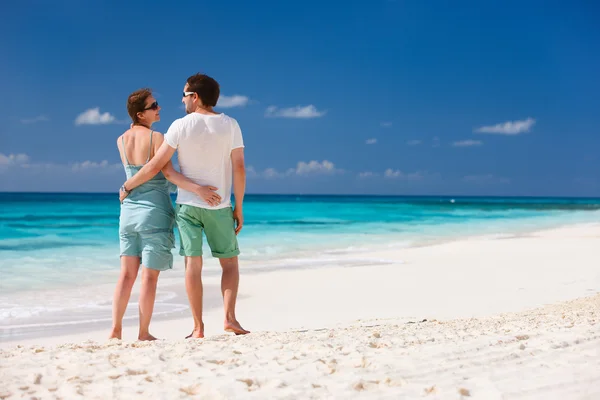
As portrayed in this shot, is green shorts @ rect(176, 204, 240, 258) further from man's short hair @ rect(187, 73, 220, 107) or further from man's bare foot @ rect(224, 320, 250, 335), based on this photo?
man's short hair @ rect(187, 73, 220, 107)

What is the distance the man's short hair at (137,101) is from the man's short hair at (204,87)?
32 cm

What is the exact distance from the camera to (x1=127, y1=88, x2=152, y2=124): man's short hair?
3.96 meters

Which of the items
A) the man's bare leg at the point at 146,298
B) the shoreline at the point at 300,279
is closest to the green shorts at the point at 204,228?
the man's bare leg at the point at 146,298

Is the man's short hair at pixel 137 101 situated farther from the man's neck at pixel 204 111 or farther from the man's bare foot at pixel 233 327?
the man's bare foot at pixel 233 327

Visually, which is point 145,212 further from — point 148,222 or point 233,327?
point 233,327

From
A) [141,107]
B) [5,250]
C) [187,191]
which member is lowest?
[5,250]

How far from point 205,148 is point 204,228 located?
0.53m

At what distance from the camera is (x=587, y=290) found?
23.3 ft

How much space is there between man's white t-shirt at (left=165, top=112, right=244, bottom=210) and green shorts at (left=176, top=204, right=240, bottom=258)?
0.16ft

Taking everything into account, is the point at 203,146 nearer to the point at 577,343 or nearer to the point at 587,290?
the point at 577,343

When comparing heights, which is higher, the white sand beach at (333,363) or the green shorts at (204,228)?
the green shorts at (204,228)

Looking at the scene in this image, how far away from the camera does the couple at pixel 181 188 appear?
12.6ft

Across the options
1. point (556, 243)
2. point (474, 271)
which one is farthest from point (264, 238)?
point (474, 271)

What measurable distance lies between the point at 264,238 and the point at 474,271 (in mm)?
9613
